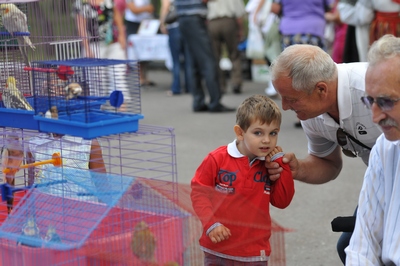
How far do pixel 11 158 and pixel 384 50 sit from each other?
1.93 m

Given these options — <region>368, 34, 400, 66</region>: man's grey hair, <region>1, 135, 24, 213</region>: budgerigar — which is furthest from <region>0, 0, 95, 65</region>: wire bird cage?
<region>368, 34, 400, 66</region>: man's grey hair

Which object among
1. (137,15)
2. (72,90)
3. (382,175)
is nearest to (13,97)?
(72,90)

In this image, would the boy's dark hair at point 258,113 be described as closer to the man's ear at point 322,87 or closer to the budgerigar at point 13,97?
the man's ear at point 322,87

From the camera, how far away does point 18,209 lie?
2910 millimetres

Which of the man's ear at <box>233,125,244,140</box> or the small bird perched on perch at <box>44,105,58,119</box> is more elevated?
the small bird perched on perch at <box>44,105,58,119</box>

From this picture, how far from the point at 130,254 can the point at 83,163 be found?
764 millimetres

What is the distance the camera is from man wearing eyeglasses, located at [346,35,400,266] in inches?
89.3

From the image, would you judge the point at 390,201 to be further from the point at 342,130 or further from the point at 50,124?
the point at 50,124

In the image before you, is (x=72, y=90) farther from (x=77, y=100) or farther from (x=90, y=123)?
(x=90, y=123)

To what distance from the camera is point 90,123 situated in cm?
296

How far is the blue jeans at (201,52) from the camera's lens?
876cm

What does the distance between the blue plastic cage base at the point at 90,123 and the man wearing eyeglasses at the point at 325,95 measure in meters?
0.65

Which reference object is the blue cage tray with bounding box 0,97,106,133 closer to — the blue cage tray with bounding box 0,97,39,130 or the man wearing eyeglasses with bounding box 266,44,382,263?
the blue cage tray with bounding box 0,97,39,130

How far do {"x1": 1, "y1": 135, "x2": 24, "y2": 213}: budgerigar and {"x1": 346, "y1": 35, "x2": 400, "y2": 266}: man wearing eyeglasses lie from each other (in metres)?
1.56
